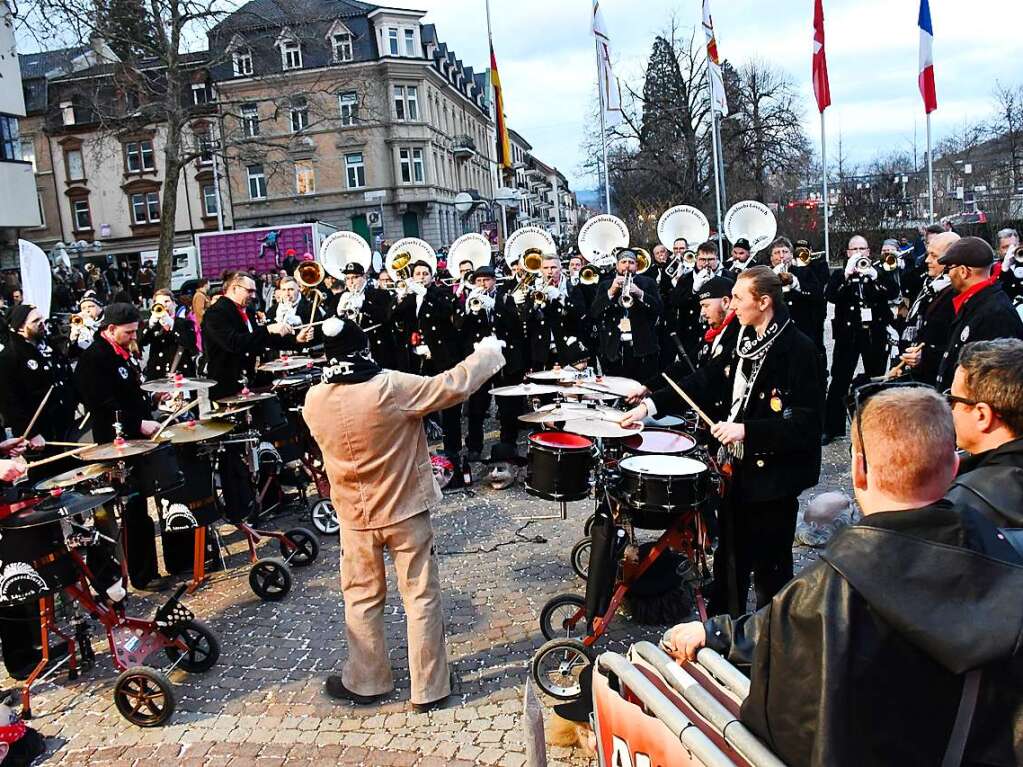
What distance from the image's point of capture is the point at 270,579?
5.98m

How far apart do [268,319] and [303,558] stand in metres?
6.13

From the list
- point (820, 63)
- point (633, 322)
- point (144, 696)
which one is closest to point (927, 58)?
point (820, 63)

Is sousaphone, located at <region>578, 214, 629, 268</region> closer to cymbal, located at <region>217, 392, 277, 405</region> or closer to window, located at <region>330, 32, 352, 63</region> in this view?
cymbal, located at <region>217, 392, 277, 405</region>

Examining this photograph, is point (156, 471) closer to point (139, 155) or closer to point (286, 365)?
point (286, 365)

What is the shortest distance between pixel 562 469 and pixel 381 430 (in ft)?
3.71

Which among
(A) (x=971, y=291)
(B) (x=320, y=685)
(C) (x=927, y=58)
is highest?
(C) (x=927, y=58)

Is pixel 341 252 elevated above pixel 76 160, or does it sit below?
below

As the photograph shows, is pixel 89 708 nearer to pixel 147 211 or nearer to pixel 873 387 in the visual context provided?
pixel 873 387

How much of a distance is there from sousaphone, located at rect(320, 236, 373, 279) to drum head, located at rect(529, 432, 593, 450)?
7.83 meters

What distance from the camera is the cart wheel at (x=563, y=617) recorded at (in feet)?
15.9

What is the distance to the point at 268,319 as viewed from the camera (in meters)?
12.0

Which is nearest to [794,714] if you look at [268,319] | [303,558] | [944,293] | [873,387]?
[873,387]

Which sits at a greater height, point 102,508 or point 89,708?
point 102,508

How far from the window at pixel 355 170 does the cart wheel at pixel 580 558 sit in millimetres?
48181
